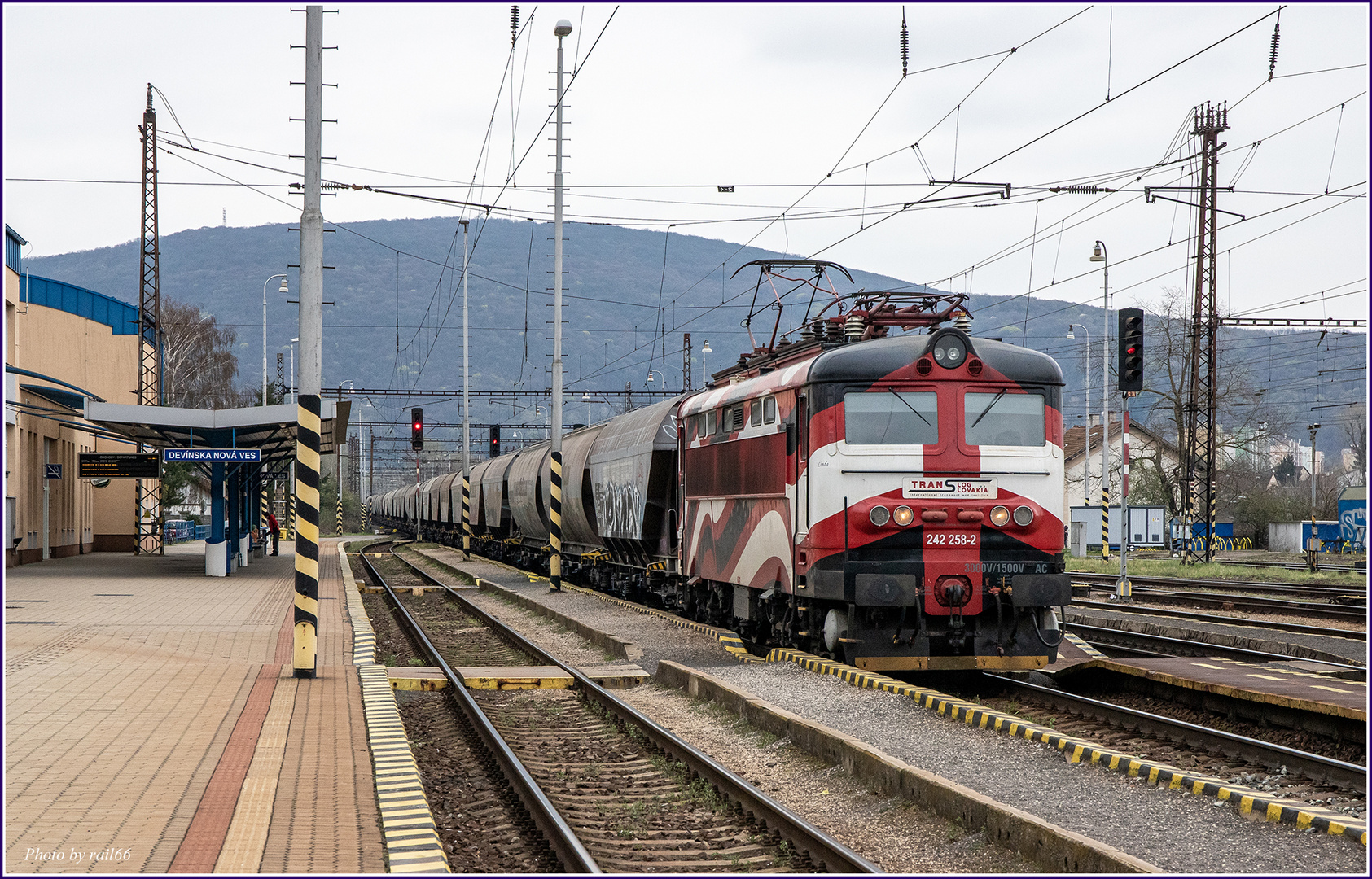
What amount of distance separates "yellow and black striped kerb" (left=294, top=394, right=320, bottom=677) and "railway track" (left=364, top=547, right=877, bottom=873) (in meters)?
1.64

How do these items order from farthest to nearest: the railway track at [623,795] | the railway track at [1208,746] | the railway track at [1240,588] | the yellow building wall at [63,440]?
the yellow building wall at [63,440], the railway track at [1240,588], the railway track at [1208,746], the railway track at [623,795]

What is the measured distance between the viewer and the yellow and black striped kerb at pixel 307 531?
43.2 feet

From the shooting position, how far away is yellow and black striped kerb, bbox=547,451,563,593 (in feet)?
91.4

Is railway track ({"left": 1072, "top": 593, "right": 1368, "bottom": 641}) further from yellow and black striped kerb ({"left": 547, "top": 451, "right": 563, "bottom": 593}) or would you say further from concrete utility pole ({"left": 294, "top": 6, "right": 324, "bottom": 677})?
concrete utility pole ({"left": 294, "top": 6, "right": 324, "bottom": 677})

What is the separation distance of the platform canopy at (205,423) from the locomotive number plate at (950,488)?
17.5m

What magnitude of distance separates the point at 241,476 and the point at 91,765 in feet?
95.0

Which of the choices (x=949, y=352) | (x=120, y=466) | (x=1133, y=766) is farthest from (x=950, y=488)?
(x=120, y=466)

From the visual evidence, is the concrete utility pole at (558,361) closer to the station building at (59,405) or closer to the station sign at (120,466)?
the station building at (59,405)

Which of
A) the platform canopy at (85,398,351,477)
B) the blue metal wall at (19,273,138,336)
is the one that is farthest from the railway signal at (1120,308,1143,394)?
the blue metal wall at (19,273,138,336)

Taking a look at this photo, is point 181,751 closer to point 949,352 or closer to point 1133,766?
point 1133,766

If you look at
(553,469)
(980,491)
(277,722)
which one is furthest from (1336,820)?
(553,469)

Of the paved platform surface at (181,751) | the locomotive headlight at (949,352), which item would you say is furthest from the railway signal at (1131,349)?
the paved platform surface at (181,751)

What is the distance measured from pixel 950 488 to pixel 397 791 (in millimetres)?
6542

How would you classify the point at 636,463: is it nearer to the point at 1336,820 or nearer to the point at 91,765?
the point at 91,765
